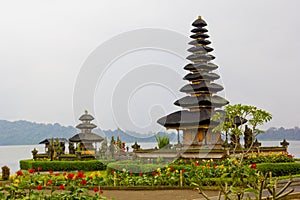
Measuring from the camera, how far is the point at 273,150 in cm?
3525

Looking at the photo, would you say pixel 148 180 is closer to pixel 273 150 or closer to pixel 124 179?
pixel 124 179

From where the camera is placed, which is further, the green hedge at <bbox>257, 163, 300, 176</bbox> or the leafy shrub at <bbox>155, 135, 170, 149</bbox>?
the leafy shrub at <bbox>155, 135, 170, 149</bbox>

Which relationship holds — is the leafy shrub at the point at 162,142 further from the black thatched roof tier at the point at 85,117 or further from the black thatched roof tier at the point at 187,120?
the black thatched roof tier at the point at 85,117

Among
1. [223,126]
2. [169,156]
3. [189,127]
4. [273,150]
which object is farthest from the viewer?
[189,127]

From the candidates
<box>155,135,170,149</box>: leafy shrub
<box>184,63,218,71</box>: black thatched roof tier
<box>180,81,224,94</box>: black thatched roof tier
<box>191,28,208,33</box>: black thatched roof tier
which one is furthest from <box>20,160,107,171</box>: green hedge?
<box>191,28,208,33</box>: black thatched roof tier

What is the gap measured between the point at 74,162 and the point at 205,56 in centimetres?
1635

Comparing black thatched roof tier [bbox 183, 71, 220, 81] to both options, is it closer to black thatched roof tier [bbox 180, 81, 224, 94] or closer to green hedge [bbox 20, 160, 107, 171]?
black thatched roof tier [bbox 180, 81, 224, 94]

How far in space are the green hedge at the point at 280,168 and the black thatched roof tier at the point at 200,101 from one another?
17.1 m

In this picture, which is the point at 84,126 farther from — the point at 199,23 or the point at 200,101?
the point at 200,101

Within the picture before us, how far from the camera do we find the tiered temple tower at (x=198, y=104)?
3833 centimetres

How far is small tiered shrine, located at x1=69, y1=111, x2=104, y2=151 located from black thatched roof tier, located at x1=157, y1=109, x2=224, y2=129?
15.6 meters

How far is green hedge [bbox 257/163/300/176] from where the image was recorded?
21.1 m

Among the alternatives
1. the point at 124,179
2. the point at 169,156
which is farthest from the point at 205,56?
the point at 124,179

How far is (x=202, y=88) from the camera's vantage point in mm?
39500
